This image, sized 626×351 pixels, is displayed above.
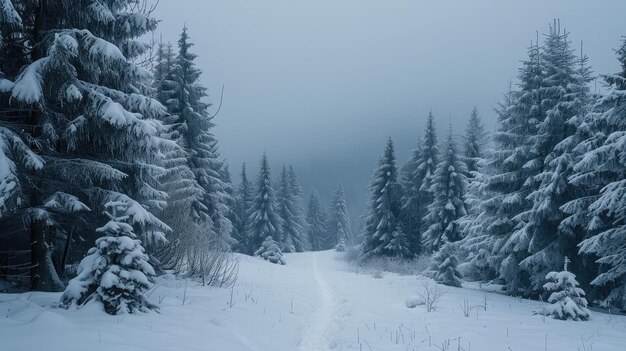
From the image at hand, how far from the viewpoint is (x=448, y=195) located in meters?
27.6

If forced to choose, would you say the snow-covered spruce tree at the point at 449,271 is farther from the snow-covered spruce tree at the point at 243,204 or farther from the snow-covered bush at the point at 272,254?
the snow-covered spruce tree at the point at 243,204

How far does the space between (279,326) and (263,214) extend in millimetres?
33875

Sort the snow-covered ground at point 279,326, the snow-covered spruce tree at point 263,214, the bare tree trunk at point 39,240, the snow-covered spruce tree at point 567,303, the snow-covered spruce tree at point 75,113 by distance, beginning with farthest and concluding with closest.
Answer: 1. the snow-covered spruce tree at point 263,214
2. the snow-covered spruce tree at point 567,303
3. the bare tree trunk at point 39,240
4. the snow-covered spruce tree at point 75,113
5. the snow-covered ground at point 279,326

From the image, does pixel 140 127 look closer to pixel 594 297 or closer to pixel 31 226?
pixel 31 226

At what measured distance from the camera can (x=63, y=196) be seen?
7.18 meters

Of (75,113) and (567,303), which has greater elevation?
(75,113)

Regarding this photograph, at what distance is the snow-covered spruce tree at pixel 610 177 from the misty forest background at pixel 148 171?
0.05 metres

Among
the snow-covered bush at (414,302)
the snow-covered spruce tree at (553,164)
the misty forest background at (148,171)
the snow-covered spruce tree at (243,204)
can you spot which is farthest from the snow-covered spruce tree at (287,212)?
the snow-covered bush at (414,302)

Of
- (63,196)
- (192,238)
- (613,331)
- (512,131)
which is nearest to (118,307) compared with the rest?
(63,196)

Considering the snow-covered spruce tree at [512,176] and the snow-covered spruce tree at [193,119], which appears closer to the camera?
the snow-covered spruce tree at [512,176]

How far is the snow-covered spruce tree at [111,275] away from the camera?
232 inches

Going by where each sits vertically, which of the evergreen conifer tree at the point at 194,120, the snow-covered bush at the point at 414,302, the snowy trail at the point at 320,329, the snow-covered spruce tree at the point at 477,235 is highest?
the evergreen conifer tree at the point at 194,120

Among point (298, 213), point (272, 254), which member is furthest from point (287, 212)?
point (272, 254)

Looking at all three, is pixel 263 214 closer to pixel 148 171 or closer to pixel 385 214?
pixel 385 214
